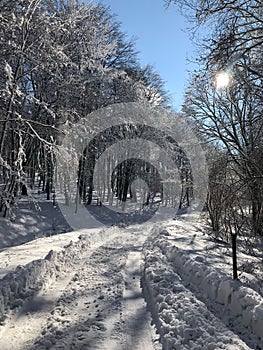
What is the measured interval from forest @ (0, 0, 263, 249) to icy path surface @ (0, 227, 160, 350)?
307 cm

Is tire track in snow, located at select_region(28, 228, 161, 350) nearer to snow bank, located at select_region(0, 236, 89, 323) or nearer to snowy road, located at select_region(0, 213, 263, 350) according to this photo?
snowy road, located at select_region(0, 213, 263, 350)

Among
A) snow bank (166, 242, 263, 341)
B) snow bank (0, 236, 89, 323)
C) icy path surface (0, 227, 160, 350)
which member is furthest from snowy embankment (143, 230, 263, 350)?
snow bank (0, 236, 89, 323)

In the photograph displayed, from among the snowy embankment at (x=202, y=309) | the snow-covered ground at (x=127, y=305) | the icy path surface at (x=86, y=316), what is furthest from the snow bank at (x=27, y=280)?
the snowy embankment at (x=202, y=309)

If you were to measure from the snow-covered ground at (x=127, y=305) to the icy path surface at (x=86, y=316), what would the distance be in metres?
0.01

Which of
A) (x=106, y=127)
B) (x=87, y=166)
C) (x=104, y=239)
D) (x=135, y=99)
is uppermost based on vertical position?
(x=135, y=99)

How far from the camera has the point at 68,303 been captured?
5.62 meters

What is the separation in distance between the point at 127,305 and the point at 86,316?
900mm

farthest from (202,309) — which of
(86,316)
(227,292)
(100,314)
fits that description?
(86,316)

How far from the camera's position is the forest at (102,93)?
25.4ft

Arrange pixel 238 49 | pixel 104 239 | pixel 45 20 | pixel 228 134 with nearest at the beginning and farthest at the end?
pixel 238 49 < pixel 45 20 < pixel 104 239 < pixel 228 134

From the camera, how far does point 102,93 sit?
81.1ft

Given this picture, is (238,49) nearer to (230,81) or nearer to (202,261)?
(230,81)

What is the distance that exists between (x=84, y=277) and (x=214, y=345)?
12.9 feet

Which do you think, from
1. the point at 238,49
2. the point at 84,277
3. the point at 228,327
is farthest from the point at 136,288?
the point at 238,49
